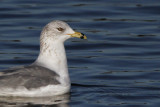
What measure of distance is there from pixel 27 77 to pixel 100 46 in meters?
4.91

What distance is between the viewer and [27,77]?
33.8 ft

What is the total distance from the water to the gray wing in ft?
1.24

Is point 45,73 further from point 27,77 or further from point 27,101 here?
point 27,101

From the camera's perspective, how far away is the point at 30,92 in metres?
10.4

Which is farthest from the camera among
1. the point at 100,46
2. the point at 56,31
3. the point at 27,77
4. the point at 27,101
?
the point at 100,46

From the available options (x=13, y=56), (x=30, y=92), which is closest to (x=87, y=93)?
(x=30, y=92)

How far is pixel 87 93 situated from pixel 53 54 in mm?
1105

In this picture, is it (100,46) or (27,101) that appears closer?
(27,101)

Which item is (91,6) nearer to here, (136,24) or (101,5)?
(101,5)

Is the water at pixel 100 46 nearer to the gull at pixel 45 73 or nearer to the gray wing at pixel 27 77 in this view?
the gull at pixel 45 73

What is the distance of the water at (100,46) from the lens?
36.8ft

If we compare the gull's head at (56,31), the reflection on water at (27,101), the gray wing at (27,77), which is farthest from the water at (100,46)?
the gull's head at (56,31)

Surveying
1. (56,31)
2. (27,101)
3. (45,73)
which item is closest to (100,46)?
(56,31)

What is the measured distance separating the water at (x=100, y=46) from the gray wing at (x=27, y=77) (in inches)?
14.9
